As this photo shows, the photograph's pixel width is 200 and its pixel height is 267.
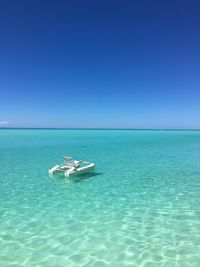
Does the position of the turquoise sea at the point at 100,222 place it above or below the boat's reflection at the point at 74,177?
below

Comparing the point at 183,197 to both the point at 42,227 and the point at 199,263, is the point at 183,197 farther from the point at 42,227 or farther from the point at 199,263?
the point at 42,227

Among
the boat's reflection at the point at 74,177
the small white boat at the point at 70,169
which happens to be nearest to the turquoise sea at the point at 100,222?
the boat's reflection at the point at 74,177

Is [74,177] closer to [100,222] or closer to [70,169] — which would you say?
[70,169]

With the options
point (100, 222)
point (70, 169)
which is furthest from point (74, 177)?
point (100, 222)

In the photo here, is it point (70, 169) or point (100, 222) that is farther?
point (70, 169)

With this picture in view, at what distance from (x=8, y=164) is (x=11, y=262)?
14.7 metres

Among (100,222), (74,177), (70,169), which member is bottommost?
(100,222)

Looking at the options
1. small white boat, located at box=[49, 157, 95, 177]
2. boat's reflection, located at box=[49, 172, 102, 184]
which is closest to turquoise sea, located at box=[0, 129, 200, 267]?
boat's reflection, located at box=[49, 172, 102, 184]

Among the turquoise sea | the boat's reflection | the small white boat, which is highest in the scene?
the small white boat

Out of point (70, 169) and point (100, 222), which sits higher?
point (70, 169)

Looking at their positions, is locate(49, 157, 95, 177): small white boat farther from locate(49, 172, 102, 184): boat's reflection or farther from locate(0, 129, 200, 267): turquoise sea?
locate(0, 129, 200, 267): turquoise sea

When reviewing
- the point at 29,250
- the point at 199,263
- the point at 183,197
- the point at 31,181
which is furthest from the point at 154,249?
the point at 31,181

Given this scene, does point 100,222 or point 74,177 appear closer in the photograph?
point 100,222

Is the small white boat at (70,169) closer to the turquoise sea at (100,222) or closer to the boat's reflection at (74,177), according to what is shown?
the boat's reflection at (74,177)
